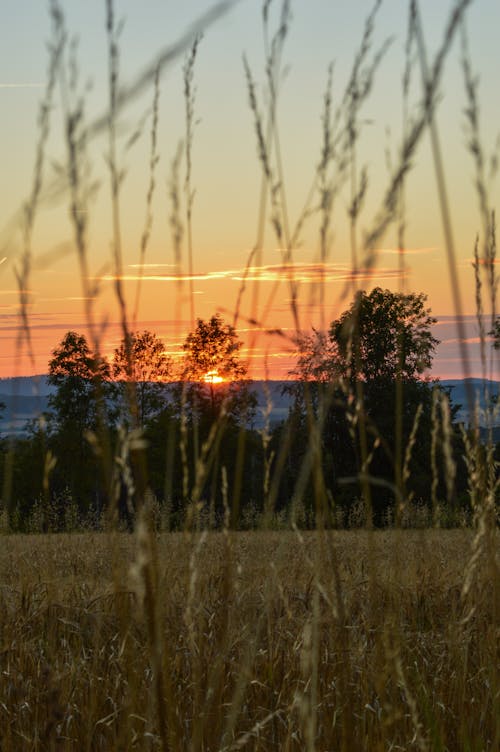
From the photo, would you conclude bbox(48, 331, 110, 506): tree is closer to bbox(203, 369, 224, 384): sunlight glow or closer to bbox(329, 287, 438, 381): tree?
bbox(329, 287, 438, 381): tree

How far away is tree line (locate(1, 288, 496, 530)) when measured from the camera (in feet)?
5.41

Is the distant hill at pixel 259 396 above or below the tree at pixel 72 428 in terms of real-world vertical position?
below

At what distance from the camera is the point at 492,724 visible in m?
2.91

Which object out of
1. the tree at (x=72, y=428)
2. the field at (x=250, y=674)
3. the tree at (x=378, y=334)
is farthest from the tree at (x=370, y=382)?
the tree at (x=72, y=428)

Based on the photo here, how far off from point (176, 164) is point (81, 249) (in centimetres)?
56

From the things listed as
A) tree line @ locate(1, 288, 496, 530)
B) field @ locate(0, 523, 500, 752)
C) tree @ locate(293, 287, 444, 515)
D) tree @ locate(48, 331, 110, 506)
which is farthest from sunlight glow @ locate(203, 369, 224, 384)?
tree @ locate(48, 331, 110, 506)

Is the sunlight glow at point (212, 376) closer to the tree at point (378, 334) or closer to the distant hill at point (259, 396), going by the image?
the tree at point (378, 334)

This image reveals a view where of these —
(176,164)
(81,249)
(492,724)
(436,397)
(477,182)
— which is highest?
(176,164)

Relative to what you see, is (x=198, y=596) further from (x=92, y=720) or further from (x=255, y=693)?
(x=92, y=720)

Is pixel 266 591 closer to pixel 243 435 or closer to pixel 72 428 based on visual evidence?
pixel 243 435

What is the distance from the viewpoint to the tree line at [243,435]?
1649 mm

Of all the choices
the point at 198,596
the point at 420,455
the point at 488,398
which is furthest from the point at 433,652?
the point at 420,455

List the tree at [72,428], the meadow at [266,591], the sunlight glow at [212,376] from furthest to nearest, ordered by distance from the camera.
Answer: the tree at [72,428]
the sunlight glow at [212,376]
the meadow at [266,591]

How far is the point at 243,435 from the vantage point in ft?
6.34
